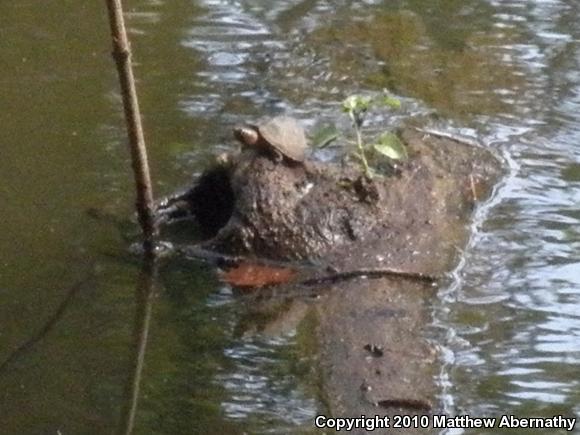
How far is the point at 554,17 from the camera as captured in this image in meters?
→ 6.11

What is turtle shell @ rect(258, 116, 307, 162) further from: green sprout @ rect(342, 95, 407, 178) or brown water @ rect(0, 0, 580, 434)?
brown water @ rect(0, 0, 580, 434)

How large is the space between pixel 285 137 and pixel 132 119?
507mm

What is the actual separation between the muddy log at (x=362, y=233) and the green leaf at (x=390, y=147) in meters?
0.11

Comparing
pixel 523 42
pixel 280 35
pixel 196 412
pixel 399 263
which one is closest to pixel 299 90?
pixel 280 35

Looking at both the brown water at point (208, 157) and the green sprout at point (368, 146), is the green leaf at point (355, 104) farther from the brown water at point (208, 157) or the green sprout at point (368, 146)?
the brown water at point (208, 157)

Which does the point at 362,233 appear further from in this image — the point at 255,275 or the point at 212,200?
the point at 212,200

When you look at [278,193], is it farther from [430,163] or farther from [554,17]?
[554,17]

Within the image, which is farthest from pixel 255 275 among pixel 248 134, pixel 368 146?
pixel 368 146

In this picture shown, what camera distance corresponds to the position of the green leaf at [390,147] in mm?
4055

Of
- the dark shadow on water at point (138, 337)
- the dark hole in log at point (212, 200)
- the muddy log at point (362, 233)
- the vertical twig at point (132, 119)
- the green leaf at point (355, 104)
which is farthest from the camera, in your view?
the dark hole in log at point (212, 200)

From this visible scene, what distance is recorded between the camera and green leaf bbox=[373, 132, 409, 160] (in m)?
4.05

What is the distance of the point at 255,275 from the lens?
391 cm

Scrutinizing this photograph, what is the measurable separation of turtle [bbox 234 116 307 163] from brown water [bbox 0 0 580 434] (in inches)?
17.1

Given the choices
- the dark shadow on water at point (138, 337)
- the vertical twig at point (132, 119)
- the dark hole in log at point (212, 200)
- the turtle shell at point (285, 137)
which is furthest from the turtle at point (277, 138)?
the dark shadow on water at point (138, 337)
